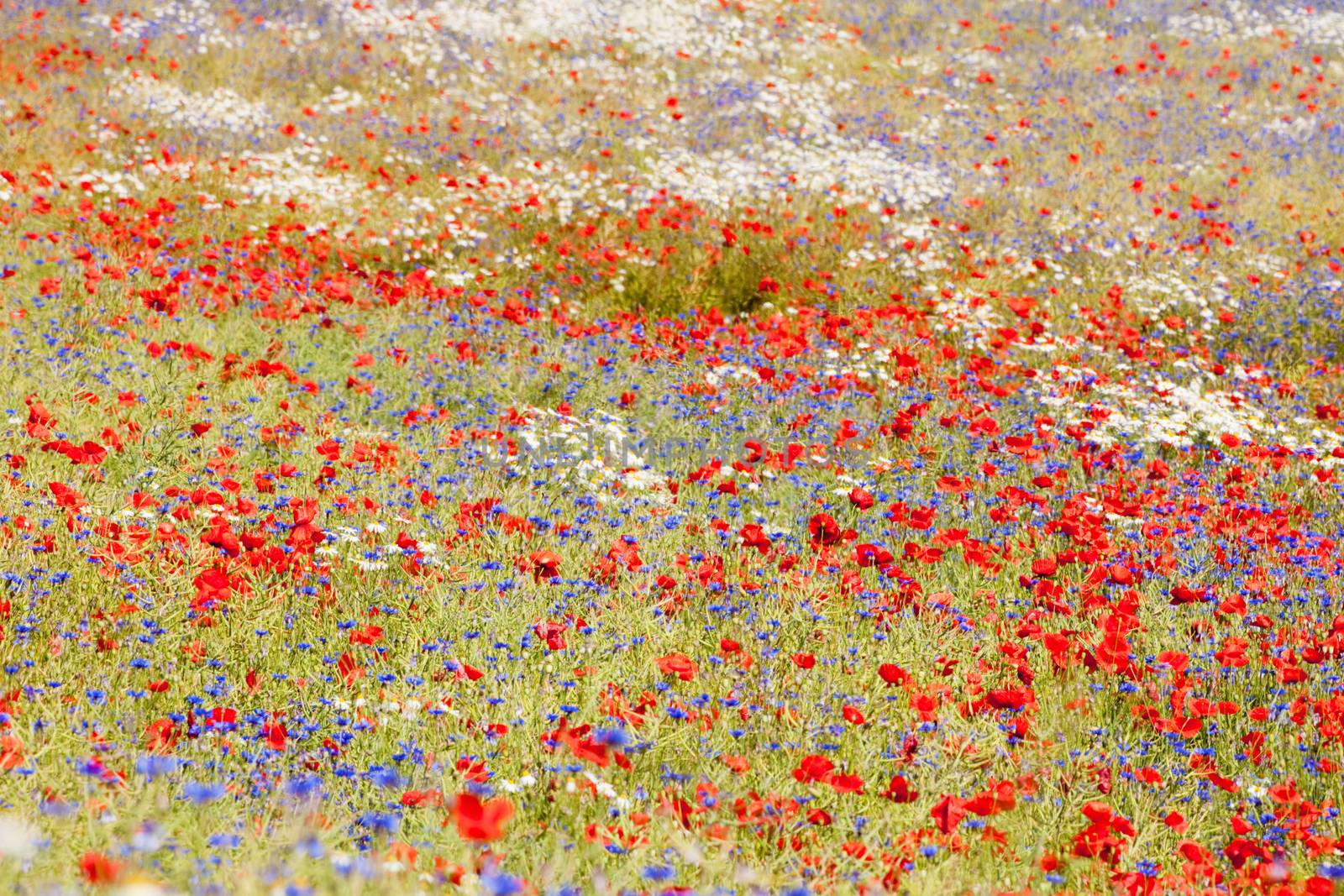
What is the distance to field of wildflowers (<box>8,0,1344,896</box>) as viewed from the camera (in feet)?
8.92

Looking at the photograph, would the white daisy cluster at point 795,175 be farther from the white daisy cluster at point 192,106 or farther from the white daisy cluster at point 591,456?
the white daisy cluster at point 591,456

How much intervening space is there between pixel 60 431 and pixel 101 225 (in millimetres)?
4502

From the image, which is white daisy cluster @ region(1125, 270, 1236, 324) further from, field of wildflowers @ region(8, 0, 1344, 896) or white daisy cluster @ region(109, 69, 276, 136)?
white daisy cluster @ region(109, 69, 276, 136)

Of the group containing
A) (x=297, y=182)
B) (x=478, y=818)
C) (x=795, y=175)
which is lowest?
(x=297, y=182)

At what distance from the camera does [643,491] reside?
5.27 meters

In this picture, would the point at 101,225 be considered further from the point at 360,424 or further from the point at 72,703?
the point at 72,703

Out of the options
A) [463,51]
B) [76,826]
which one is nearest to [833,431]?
[76,826]

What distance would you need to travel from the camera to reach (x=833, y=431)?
6371 mm

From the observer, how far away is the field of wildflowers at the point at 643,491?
107 inches

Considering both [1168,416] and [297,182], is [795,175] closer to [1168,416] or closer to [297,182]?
[297,182]

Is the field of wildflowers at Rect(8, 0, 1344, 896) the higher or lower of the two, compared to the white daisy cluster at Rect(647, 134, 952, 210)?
lower

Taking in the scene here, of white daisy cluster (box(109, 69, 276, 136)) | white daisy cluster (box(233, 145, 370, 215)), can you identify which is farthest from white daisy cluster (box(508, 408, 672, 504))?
white daisy cluster (box(109, 69, 276, 136))

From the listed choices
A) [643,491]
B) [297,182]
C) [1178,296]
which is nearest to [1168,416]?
[1178,296]

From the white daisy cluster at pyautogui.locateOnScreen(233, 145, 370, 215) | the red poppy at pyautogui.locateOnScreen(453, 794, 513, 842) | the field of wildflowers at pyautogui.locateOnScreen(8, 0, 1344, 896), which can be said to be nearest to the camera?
the red poppy at pyautogui.locateOnScreen(453, 794, 513, 842)
